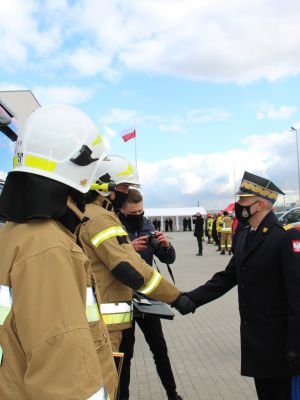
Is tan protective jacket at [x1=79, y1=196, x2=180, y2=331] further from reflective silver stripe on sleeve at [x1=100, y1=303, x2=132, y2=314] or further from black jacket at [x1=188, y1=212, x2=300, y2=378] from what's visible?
black jacket at [x1=188, y1=212, x2=300, y2=378]

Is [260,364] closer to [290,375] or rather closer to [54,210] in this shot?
[290,375]

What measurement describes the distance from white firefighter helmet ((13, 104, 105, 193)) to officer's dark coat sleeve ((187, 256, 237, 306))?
2.23 meters

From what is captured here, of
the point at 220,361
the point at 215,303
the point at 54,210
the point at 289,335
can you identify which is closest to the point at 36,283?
the point at 54,210

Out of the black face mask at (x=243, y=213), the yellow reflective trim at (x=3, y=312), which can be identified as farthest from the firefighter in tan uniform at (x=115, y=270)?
the yellow reflective trim at (x=3, y=312)

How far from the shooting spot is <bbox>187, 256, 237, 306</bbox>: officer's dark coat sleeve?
12.4 feet

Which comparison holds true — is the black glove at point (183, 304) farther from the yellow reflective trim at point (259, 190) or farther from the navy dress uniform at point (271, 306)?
the yellow reflective trim at point (259, 190)

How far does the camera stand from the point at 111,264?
10.1 ft

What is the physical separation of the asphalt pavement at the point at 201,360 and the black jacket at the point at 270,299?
1.70 m

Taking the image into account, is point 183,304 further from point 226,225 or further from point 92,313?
point 226,225

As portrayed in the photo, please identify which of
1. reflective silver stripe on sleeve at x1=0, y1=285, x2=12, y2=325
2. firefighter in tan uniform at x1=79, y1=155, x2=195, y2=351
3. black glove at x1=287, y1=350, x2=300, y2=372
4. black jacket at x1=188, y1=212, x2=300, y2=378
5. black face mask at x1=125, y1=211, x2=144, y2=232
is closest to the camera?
reflective silver stripe on sleeve at x1=0, y1=285, x2=12, y2=325

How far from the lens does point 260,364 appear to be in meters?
3.05

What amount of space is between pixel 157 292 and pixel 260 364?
0.82 m

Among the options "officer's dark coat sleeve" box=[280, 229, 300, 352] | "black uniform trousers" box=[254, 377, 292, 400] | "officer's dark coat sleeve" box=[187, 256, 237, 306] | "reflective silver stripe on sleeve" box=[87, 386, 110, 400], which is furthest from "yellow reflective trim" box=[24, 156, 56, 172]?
"officer's dark coat sleeve" box=[187, 256, 237, 306]

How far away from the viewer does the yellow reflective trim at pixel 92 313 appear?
1721 millimetres
